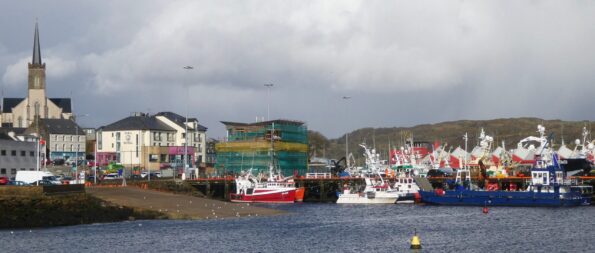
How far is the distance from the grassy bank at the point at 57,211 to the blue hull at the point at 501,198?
148ft

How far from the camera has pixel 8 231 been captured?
7500 cm

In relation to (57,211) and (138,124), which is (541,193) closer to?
(57,211)

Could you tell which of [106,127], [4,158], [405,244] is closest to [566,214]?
A: [405,244]

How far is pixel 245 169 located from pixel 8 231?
291ft

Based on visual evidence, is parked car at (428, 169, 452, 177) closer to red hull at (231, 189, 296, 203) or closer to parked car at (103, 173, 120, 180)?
red hull at (231, 189, 296, 203)

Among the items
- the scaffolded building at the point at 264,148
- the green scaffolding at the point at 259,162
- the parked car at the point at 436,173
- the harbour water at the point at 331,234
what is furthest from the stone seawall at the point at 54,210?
the parked car at the point at 436,173

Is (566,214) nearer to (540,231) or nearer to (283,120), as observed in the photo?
(540,231)

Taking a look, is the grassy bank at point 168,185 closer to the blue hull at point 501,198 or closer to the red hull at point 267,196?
the red hull at point 267,196

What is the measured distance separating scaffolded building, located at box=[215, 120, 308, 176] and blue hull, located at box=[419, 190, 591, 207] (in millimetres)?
40956

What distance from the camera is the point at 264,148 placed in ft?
525

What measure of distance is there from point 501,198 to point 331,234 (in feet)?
146

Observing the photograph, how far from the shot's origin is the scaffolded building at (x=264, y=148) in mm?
160000

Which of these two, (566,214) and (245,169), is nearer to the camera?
(566,214)

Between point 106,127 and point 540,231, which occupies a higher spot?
point 106,127
